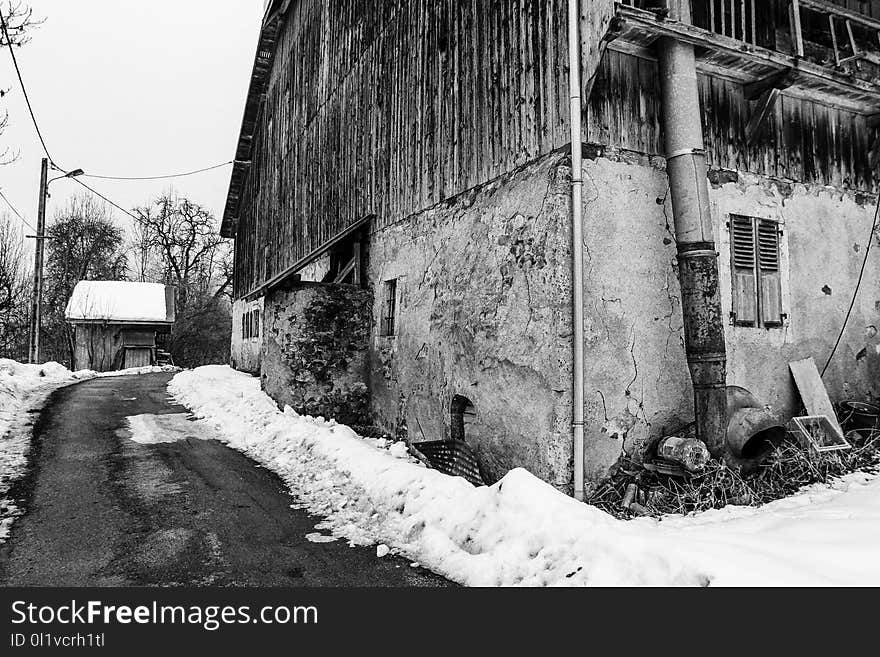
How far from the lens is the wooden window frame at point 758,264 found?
686 centimetres

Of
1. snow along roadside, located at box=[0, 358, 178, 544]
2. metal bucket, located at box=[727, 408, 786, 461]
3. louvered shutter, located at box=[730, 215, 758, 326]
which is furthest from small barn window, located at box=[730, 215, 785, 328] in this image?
snow along roadside, located at box=[0, 358, 178, 544]

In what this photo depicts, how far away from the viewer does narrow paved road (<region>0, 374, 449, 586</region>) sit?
14.2 ft

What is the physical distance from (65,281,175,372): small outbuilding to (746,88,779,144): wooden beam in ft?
87.1

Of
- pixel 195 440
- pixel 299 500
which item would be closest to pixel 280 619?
pixel 299 500

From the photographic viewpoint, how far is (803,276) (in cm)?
741

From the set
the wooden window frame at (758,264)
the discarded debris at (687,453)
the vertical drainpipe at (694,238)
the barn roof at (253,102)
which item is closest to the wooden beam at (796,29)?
the vertical drainpipe at (694,238)

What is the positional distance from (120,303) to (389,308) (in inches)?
892

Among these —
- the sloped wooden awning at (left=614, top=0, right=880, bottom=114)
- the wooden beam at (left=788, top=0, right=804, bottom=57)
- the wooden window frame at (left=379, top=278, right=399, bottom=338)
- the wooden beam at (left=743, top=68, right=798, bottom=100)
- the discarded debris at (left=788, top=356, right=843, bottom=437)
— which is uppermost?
the wooden beam at (left=788, top=0, right=804, bottom=57)

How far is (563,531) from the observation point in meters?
4.14

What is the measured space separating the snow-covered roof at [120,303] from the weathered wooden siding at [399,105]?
13.1 m

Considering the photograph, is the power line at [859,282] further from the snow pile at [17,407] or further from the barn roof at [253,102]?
the barn roof at [253,102]

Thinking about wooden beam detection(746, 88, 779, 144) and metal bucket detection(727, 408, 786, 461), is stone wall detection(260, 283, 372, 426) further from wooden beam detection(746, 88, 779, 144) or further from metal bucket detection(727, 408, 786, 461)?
wooden beam detection(746, 88, 779, 144)

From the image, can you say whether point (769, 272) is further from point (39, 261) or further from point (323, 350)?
point (39, 261)

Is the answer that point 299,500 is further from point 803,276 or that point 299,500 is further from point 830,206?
point 830,206
